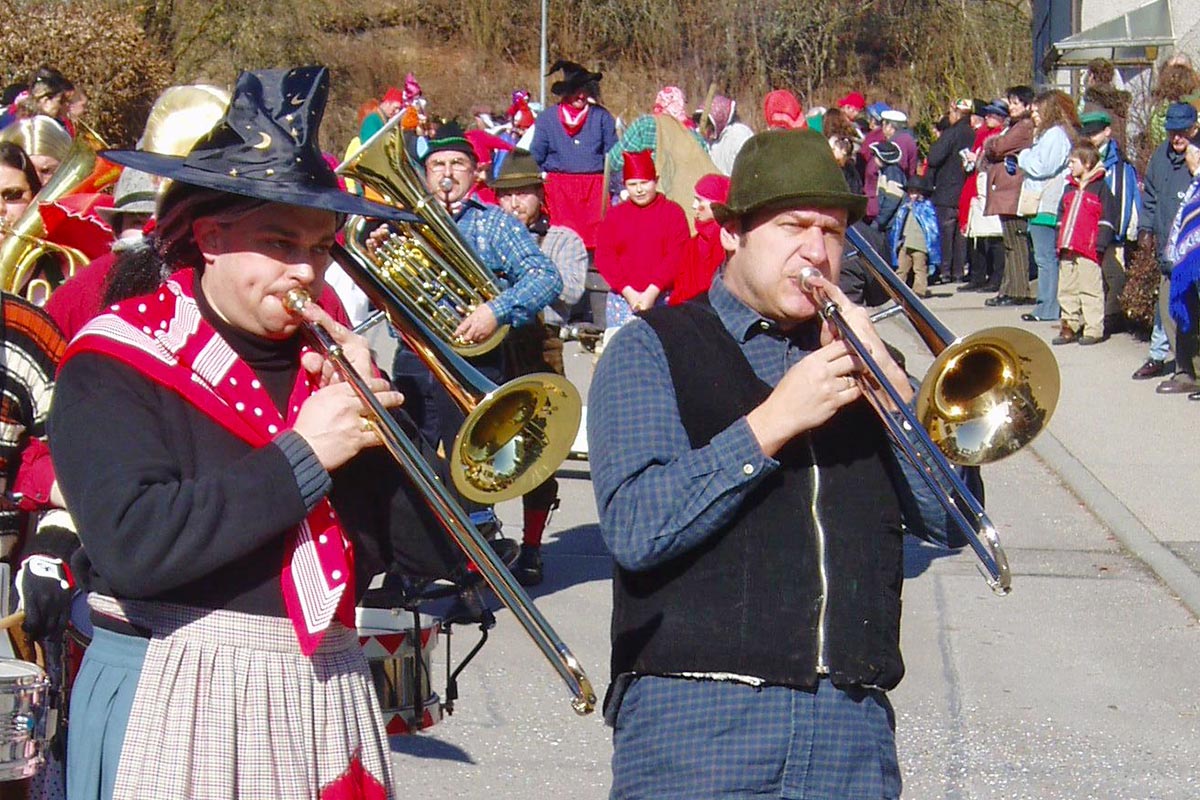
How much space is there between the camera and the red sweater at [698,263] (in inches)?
340

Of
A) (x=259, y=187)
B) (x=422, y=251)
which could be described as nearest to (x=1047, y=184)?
(x=422, y=251)

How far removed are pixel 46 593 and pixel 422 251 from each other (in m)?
3.09

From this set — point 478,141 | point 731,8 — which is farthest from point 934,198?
point 731,8

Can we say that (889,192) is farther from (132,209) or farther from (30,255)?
(30,255)

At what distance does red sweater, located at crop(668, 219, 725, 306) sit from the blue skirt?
6.11 metres

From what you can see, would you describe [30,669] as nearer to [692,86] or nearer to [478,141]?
[478,141]

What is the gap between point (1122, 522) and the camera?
843 cm

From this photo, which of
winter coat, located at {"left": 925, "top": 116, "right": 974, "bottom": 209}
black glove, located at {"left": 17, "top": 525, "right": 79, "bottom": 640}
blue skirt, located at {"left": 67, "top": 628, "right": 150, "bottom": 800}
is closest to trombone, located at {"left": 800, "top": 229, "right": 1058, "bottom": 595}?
blue skirt, located at {"left": 67, "top": 628, "right": 150, "bottom": 800}

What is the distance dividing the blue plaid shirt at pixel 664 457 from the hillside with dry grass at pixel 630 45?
23.4 metres

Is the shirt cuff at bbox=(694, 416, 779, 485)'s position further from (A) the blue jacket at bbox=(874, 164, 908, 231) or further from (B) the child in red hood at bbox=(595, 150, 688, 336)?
(A) the blue jacket at bbox=(874, 164, 908, 231)

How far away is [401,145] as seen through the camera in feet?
19.9

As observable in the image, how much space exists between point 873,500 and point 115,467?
3.91 feet

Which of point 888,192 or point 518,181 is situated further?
point 888,192

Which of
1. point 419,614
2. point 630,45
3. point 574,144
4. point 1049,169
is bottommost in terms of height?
point 630,45
